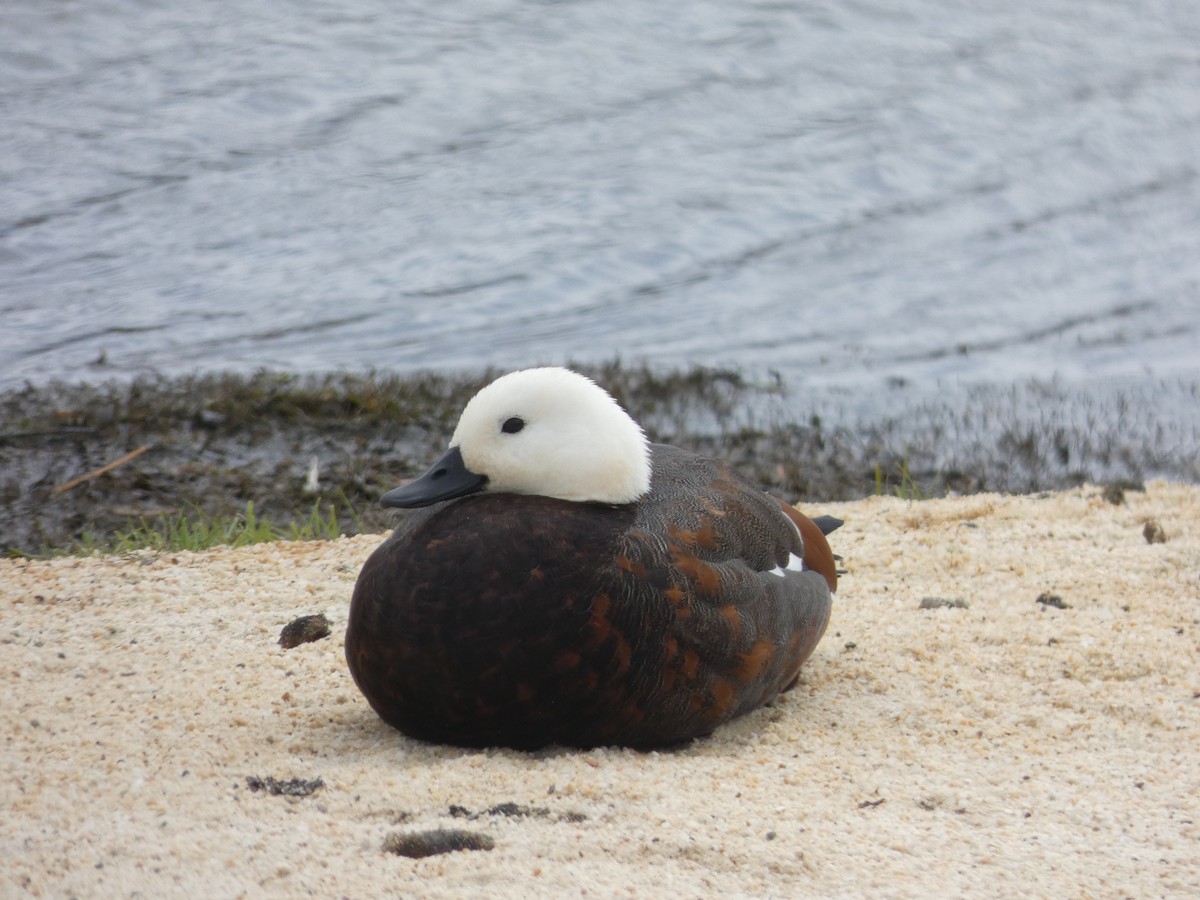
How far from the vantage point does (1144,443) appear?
26.5ft

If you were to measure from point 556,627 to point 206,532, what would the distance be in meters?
2.75

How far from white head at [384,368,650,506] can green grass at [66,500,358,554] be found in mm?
2100

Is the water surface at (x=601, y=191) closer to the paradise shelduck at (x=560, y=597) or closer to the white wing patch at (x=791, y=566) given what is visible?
the white wing patch at (x=791, y=566)

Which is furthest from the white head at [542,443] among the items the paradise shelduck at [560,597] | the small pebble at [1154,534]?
the small pebble at [1154,534]

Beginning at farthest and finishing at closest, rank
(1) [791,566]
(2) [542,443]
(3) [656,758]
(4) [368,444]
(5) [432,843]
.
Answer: (4) [368,444]
(1) [791,566]
(2) [542,443]
(3) [656,758]
(5) [432,843]

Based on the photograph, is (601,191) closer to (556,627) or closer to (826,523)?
(826,523)

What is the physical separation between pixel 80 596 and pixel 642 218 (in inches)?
256

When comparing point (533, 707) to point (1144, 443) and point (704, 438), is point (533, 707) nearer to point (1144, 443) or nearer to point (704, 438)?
point (704, 438)

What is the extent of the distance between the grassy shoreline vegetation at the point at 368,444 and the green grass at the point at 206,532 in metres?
0.02

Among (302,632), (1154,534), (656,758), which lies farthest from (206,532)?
(1154,534)

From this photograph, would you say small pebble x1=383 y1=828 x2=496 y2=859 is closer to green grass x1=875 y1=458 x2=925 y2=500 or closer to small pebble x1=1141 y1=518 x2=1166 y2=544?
small pebble x1=1141 y1=518 x2=1166 y2=544

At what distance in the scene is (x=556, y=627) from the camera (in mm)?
3498

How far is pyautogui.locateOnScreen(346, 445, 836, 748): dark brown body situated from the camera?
3504mm

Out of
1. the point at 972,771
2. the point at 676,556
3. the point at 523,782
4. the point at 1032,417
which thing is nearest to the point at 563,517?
the point at 676,556
